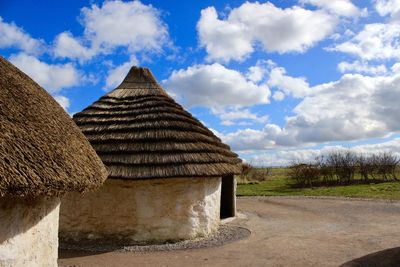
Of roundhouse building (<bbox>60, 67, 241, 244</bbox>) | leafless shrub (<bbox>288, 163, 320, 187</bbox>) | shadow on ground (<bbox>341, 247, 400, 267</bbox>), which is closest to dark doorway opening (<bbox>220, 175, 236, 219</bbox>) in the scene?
roundhouse building (<bbox>60, 67, 241, 244</bbox>)

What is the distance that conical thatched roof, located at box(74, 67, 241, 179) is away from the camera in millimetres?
11727

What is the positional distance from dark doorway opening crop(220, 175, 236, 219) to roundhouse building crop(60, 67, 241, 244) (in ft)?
11.1

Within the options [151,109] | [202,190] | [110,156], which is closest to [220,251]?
[202,190]

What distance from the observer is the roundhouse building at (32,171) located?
19.0ft

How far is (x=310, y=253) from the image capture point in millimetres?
10461

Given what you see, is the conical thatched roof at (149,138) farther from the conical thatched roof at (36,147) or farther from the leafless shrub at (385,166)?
the leafless shrub at (385,166)

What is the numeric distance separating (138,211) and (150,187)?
0.76 m

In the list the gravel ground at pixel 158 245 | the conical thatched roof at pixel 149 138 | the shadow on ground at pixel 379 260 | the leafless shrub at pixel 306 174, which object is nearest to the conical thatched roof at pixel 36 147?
the conical thatched roof at pixel 149 138

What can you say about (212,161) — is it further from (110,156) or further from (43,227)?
(43,227)

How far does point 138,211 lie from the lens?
1180cm

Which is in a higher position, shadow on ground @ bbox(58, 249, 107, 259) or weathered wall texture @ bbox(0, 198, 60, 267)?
weathered wall texture @ bbox(0, 198, 60, 267)

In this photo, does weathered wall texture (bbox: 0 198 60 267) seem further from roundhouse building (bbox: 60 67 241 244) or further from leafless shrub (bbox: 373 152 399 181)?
leafless shrub (bbox: 373 152 399 181)

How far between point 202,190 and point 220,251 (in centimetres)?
206

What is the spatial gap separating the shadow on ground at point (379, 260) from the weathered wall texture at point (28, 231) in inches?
248
